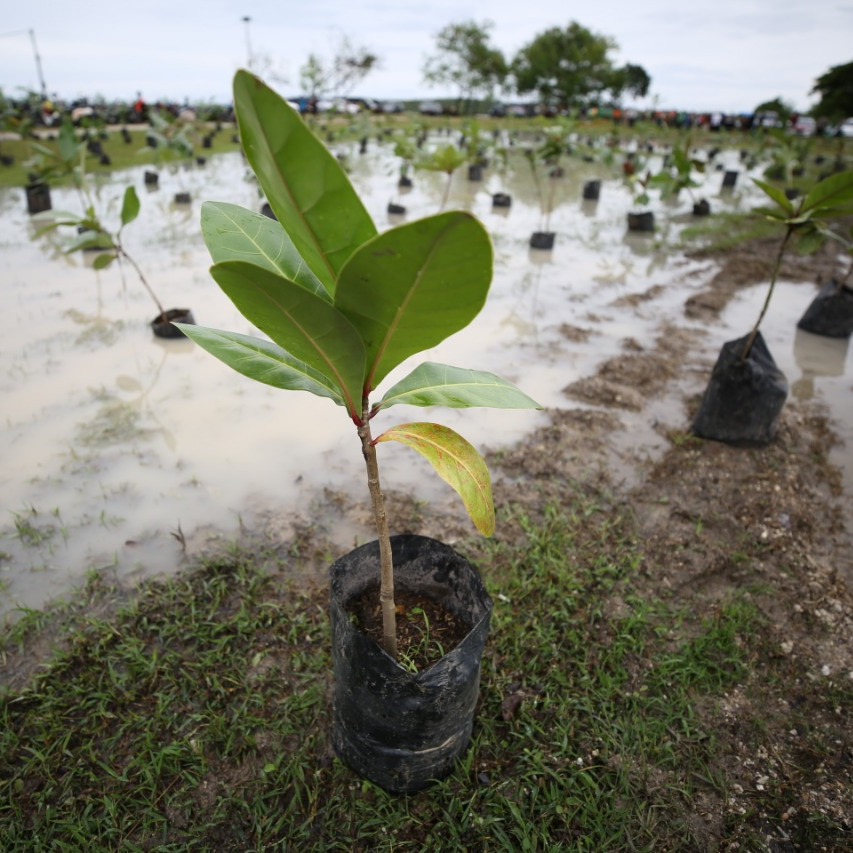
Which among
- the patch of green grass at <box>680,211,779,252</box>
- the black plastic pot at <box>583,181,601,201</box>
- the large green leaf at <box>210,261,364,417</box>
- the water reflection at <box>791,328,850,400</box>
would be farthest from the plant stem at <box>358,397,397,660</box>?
the black plastic pot at <box>583,181,601,201</box>

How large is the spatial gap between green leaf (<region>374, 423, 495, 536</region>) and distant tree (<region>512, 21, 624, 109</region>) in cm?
4087

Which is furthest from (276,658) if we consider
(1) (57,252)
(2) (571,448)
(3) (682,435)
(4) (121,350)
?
(1) (57,252)

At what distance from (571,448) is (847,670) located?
133 centimetres

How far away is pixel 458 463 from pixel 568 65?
43089mm

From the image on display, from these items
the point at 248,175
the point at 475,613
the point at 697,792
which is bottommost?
the point at 697,792

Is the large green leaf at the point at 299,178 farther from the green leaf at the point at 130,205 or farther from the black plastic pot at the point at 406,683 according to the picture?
the green leaf at the point at 130,205

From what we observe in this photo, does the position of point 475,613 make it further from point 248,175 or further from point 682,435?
point 248,175

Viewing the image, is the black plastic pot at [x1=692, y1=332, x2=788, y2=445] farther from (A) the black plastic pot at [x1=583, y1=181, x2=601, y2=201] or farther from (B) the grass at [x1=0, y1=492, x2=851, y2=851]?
(A) the black plastic pot at [x1=583, y1=181, x2=601, y2=201]

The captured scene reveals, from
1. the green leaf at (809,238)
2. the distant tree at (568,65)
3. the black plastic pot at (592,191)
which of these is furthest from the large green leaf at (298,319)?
the distant tree at (568,65)

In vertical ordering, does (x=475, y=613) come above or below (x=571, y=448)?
above

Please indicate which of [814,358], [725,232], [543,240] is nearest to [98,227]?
[543,240]

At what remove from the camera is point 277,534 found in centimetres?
212

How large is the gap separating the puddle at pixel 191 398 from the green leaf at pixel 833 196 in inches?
47.4

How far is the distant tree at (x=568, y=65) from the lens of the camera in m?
35.2
